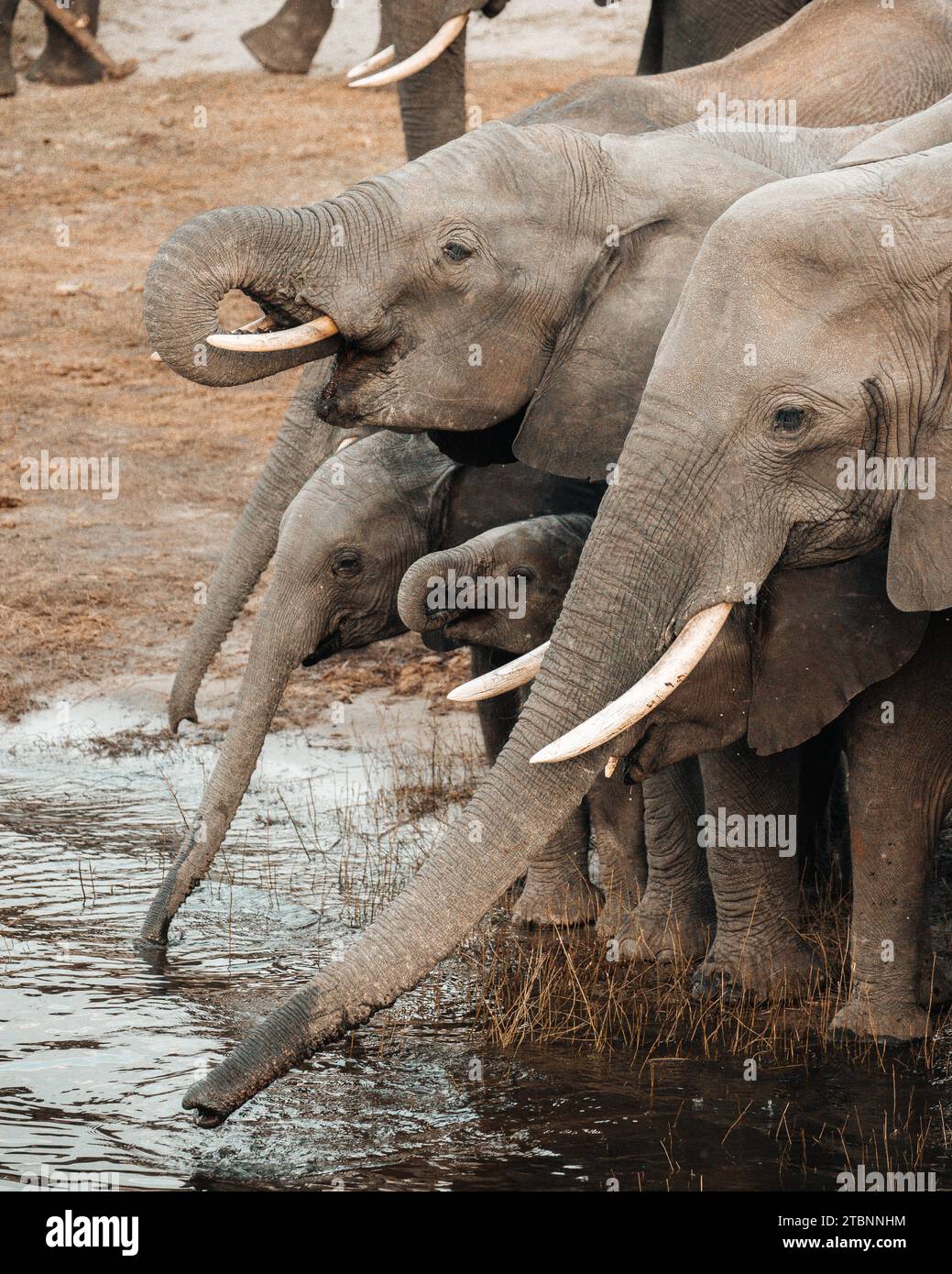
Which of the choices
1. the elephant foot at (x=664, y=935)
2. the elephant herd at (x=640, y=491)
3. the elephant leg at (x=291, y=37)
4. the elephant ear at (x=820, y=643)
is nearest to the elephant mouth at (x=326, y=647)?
the elephant herd at (x=640, y=491)

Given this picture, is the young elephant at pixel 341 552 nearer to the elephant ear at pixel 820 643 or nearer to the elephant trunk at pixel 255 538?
the elephant trunk at pixel 255 538

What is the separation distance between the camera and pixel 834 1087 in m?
4.67

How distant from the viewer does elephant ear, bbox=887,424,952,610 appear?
407 cm

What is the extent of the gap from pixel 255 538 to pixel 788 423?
8.55 ft

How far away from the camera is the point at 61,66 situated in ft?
54.0

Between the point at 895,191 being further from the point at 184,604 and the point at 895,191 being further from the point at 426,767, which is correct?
the point at 184,604

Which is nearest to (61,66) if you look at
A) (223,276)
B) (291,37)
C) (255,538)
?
(291,37)

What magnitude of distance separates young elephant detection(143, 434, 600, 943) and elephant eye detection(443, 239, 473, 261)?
913mm

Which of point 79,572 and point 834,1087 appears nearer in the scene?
point 834,1087

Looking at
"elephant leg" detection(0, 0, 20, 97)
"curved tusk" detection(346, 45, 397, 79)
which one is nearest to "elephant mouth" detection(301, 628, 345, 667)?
"curved tusk" detection(346, 45, 397, 79)

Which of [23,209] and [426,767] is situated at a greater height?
[23,209]

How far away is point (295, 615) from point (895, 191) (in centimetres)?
208
